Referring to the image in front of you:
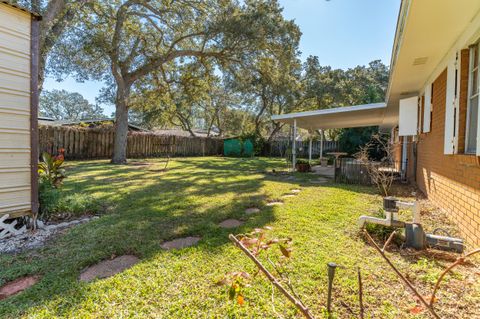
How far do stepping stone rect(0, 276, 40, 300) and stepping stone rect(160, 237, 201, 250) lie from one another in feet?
3.93

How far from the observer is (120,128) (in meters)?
12.6

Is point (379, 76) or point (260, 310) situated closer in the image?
point (260, 310)

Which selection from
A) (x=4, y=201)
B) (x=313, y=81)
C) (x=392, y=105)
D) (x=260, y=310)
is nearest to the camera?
(x=260, y=310)

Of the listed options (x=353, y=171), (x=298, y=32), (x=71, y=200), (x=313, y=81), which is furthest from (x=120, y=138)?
(x=313, y=81)

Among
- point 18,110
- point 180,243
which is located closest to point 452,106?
point 180,243

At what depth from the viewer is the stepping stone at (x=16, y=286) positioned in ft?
6.90

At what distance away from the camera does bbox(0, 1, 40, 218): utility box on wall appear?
318 centimetres

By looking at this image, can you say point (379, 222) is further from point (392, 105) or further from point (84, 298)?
point (392, 105)

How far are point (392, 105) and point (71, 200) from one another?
956cm

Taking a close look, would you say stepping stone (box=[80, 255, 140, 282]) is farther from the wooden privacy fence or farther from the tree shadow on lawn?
the wooden privacy fence

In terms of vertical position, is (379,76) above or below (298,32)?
above

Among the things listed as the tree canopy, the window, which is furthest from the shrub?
the window

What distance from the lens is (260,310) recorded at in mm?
1902

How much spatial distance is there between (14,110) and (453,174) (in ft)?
20.3
